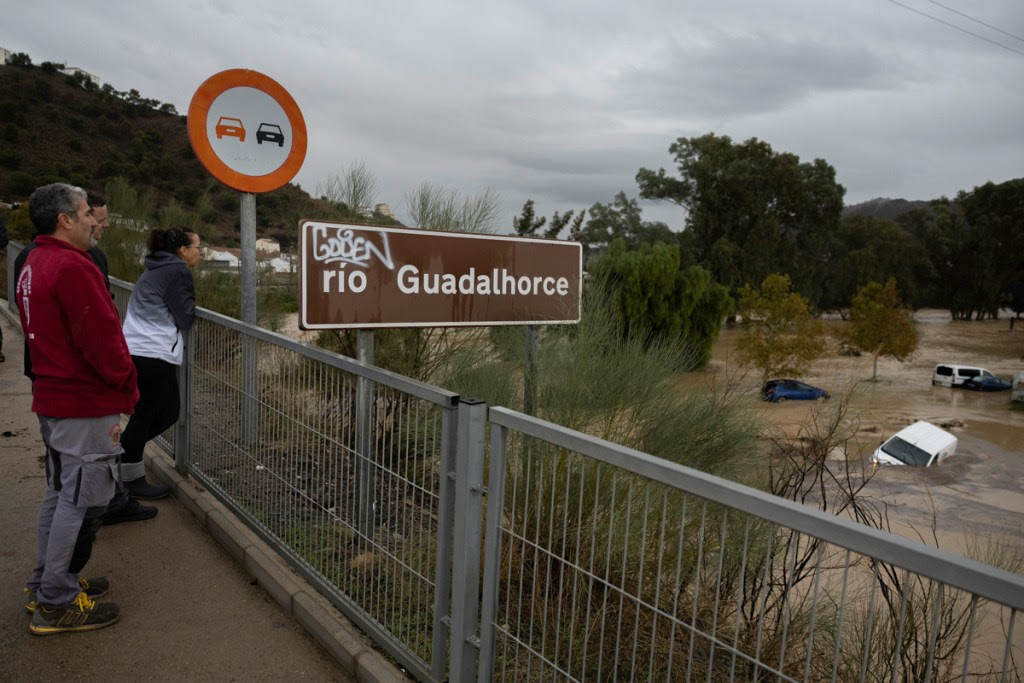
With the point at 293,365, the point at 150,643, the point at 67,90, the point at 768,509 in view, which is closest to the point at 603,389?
the point at 293,365

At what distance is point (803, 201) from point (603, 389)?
57.5 m

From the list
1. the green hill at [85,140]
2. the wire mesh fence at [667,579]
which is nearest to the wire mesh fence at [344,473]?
the wire mesh fence at [667,579]

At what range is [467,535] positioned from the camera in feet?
7.68

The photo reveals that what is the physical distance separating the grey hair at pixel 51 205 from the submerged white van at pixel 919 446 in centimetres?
2467

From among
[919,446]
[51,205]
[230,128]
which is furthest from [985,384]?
[51,205]

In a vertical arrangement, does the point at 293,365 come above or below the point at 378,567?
above

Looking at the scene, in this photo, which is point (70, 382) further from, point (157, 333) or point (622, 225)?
point (622, 225)

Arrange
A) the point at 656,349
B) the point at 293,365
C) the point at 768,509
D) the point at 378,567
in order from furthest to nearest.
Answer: the point at 656,349 → the point at 293,365 → the point at 378,567 → the point at 768,509

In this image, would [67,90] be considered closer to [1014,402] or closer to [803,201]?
[803,201]

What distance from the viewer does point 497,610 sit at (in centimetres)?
232

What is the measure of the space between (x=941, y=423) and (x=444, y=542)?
1474 inches

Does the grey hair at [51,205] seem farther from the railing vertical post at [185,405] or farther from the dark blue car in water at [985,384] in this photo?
the dark blue car in water at [985,384]

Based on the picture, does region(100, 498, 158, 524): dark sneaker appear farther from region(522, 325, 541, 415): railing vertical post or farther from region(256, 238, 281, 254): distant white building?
region(256, 238, 281, 254): distant white building

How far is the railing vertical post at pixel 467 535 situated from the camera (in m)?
2.29
